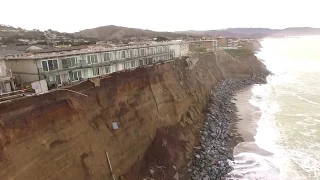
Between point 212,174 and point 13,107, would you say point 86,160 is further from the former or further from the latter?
point 212,174

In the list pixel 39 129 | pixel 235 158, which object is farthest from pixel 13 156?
pixel 235 158

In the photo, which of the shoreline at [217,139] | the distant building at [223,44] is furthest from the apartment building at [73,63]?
the distant building at [223,44]

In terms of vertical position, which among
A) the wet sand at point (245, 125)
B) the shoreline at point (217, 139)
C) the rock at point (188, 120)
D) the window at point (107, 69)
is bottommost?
the wet sand at point (245, 125)

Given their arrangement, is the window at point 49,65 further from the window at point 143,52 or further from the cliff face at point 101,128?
the window at point 143,52

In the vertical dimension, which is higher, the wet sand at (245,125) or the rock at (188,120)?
the rock at (188,120)

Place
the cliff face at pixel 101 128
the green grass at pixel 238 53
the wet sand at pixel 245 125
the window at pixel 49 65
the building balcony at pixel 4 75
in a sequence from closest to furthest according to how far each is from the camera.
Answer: the cliff face at pixel 101 128 → the building balcony at pixel 4 75 → the window at pixel 49 65 → the wet sand at pixel 245 125 → the green grass at pixel 238 53

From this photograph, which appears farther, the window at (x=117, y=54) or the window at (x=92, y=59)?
the window at (x=117, y=54)
